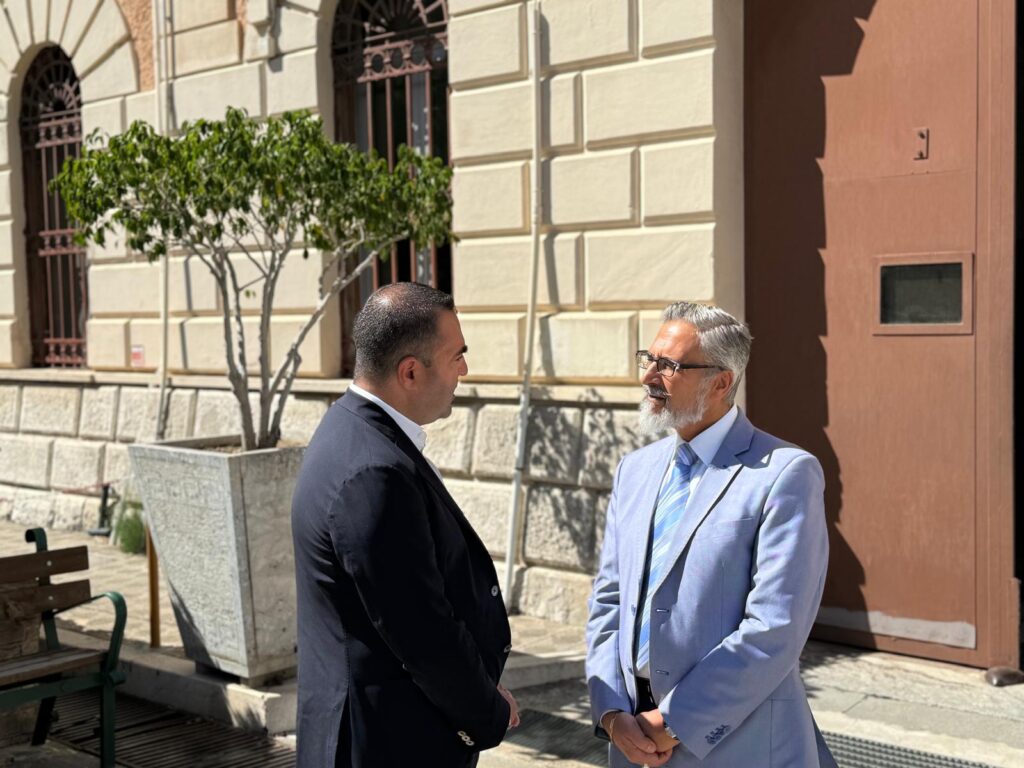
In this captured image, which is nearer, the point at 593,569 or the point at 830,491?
the point at 830,491

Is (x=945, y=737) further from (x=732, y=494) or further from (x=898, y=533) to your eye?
(x=732, y=494)

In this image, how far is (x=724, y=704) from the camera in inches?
106

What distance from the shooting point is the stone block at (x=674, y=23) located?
6500mm

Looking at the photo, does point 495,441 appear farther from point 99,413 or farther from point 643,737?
point 643,737

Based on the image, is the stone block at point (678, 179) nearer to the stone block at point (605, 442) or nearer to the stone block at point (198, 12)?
the stone block at point (605, 442)

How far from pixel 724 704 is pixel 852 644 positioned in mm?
4036

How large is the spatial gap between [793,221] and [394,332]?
4.25m

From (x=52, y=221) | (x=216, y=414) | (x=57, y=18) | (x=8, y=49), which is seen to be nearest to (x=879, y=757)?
(x=216, y=414)

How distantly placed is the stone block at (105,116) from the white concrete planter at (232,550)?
5248 mm

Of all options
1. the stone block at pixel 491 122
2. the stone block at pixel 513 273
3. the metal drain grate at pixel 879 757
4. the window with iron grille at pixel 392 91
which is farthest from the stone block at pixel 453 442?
the metal drain grate at pixel 879 757

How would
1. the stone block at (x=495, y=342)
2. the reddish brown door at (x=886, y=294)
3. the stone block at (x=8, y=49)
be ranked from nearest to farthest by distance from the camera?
the reddish brown door at (x=886, y=294), the stone block at (x=495, y=342), the stone block at (x=8, y=49)

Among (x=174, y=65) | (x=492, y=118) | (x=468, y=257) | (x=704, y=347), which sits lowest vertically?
(x=704, y=347)

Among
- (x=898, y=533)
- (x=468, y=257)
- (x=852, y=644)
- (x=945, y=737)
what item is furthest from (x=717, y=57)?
(x=945, y=737)

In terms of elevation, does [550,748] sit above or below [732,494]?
below
